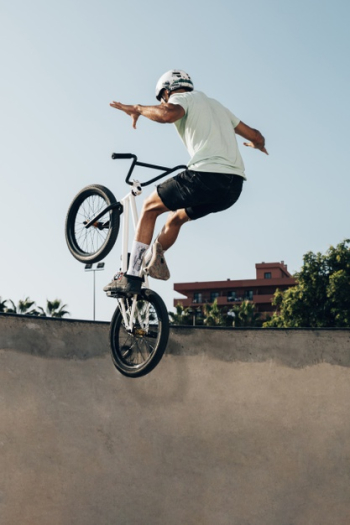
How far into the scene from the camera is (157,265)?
6184mm

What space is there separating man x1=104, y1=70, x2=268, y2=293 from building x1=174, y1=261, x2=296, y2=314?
69290mm

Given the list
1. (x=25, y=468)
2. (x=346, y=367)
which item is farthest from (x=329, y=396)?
(x=25, y=468)

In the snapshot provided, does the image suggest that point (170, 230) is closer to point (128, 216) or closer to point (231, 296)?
point (128, 216)

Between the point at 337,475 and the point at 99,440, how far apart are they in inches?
168

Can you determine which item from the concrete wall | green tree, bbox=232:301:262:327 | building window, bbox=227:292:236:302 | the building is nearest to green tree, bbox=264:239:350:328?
green tree, bbox=232:301:262:327

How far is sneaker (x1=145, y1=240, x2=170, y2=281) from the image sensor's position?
20.2 ft

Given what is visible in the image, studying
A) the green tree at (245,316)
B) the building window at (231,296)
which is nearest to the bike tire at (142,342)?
the green tree at (245,316)

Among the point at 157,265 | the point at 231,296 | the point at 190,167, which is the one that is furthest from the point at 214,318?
the point at 190,167

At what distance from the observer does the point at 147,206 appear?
6.09 metres

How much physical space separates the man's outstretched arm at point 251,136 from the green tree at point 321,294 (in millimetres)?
30466

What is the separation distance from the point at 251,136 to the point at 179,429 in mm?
6422

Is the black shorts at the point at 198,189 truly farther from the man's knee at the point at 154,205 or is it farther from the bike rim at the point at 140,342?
the bike rim at the point at 140,342

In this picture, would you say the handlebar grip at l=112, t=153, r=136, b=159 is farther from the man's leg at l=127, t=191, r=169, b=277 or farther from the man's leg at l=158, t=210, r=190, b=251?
the man's leg at l=158, t=210, r=190, b=251

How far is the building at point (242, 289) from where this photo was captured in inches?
2965
